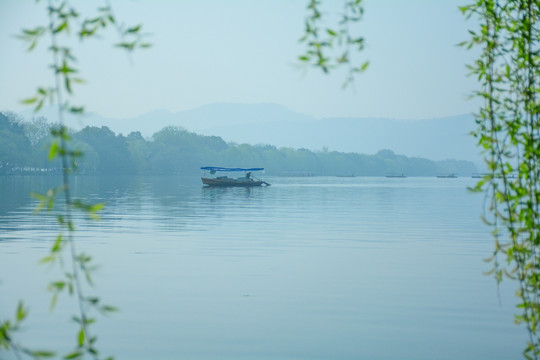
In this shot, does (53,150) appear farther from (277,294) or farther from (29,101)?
(277,294)

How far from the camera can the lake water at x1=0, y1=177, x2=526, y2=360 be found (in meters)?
14.8

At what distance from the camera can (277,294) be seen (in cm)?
1997

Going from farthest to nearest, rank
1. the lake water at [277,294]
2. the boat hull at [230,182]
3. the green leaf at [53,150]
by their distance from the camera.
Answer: the boat hull at [230,182] < the lake water at [277,294] < the green leaf at [53,150]

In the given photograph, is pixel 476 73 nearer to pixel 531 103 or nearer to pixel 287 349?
pixel 531 103

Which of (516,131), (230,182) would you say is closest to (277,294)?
(516,131)

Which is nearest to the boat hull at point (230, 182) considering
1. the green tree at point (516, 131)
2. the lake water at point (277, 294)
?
the lake water at point (277, 294)

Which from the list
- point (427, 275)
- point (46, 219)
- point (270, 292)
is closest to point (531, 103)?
point (270, 292)

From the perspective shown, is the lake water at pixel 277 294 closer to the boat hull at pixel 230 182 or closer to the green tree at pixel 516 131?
the green tree at pixel 516 131

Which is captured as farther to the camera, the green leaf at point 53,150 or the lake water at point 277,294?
the lake water at point 277,294

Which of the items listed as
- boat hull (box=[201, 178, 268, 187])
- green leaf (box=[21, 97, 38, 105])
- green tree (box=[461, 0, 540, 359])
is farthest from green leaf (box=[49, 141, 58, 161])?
boat hull (box=[201, 178, 268, 187])

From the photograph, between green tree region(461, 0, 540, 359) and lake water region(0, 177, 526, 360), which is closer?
green tree region(461, 0, 540, 359)

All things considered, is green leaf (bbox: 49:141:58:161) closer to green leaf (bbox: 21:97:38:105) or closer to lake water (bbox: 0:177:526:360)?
green leaf (bbox: 21:97:38:105)

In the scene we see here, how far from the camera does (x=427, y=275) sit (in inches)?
928

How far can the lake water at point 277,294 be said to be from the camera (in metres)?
14.8
